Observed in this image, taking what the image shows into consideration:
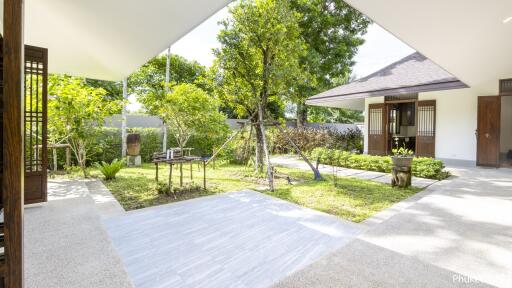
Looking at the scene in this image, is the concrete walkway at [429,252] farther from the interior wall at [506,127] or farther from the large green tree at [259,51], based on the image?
the interior wall at [506,127]

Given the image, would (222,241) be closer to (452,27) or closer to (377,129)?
(452,27)

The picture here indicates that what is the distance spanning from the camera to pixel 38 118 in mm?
4523

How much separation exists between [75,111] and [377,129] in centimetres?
1098

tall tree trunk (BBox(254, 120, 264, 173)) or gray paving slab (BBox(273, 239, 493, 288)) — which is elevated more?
tall tree trunk (BBox(254, 120, 264, 173))

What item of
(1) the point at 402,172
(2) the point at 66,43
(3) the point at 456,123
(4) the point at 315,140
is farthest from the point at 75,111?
(3) the point at 456,123

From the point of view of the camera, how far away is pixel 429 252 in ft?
8.93

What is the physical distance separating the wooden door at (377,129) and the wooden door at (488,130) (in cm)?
307

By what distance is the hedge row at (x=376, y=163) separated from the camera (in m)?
6.94

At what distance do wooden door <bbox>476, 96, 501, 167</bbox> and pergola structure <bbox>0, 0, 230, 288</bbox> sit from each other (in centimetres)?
940

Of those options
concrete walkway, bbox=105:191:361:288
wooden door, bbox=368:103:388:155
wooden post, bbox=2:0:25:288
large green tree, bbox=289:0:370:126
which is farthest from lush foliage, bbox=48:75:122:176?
large green tree, bbox=289:0:370:126

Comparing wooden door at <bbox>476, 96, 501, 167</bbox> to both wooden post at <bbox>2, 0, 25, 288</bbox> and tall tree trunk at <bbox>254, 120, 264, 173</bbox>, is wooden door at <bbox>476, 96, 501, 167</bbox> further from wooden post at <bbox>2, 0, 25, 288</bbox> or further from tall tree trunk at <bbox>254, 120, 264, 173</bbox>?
wooden post at <bbox>2, 0, 25, 288</bbox>

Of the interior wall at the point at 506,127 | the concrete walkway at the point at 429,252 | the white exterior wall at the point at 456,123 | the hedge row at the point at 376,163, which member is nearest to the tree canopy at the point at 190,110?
the hedge row at the point at 376,163

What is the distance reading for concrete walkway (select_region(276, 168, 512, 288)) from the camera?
223 centimetres

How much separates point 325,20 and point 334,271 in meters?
15.3
